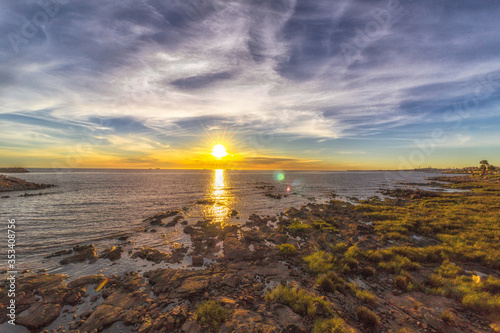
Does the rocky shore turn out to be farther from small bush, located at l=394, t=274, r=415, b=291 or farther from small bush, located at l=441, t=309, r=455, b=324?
small bush, located at l=441, t=309, r=455, b=324

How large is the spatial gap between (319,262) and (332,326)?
24.2 feet

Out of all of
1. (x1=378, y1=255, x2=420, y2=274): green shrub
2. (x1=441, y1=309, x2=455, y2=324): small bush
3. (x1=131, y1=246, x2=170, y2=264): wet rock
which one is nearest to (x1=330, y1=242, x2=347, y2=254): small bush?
(x1=378, y1=255, x2=420, y2=274): green shrub

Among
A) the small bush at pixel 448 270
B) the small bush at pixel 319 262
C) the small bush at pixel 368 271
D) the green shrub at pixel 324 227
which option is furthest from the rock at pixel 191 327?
the green shrub at pixel 324 227

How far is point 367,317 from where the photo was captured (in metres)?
10.2

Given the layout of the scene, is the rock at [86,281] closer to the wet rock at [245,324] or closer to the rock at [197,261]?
the rock at [197,261]

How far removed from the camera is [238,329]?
9352mm

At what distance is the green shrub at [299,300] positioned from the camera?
35.1 feet

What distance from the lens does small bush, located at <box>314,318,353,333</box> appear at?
8.93 m

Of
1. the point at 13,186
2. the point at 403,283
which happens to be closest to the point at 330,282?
the point at 403,283

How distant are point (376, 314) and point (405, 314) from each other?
1725 millimetres

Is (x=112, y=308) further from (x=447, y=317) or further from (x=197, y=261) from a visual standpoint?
(x=447, y=317)

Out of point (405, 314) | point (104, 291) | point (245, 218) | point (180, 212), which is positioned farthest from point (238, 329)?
point (180, 212)

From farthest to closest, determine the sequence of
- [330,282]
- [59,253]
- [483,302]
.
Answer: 1. [59,253]
2. [330,282]
3. [483,302]

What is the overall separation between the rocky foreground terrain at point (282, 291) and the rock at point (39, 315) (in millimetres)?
49
